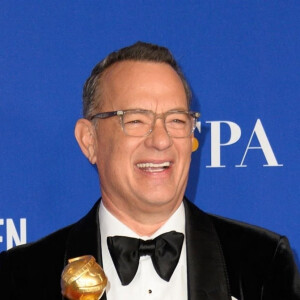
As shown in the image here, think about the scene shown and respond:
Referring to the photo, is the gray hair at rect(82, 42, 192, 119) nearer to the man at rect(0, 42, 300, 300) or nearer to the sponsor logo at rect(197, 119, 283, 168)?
the man at rect(0, 42, 300, 300)

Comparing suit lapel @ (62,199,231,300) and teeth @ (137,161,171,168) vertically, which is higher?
teeth @ (137,161,171,168)

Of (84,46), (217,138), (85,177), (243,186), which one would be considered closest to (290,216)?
(243,186)

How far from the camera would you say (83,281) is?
1.20 metres

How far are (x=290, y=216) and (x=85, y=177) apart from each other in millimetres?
589

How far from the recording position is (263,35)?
76.7 inches

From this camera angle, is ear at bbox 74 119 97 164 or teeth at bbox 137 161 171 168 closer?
teeth at bbox 137 161 171 168

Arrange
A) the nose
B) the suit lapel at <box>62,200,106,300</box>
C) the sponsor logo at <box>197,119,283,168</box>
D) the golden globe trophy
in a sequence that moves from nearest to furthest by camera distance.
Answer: the golden globe trophy, the nose, the suit lapel at <box>62,200,106,300</box>, the sponsor logo at <box>197,119,283,168</box>

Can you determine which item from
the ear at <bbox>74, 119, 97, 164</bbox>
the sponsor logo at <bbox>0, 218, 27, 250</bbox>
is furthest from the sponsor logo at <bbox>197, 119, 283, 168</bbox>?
the sponsor logo at <bbox>0, 218, 27, 250</bbox>

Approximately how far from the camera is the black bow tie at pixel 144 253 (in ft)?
4.99

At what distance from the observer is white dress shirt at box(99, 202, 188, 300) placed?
5.02 ft

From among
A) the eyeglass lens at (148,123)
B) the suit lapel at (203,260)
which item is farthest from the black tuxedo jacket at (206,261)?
the eyeglass lens at (148,123)

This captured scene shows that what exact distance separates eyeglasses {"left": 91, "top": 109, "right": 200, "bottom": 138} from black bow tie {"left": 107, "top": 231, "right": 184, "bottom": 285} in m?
0.23

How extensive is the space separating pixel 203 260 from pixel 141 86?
41 cm

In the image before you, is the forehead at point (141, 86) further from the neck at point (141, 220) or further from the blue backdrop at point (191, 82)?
the blue backdrop at point (191, 82)
